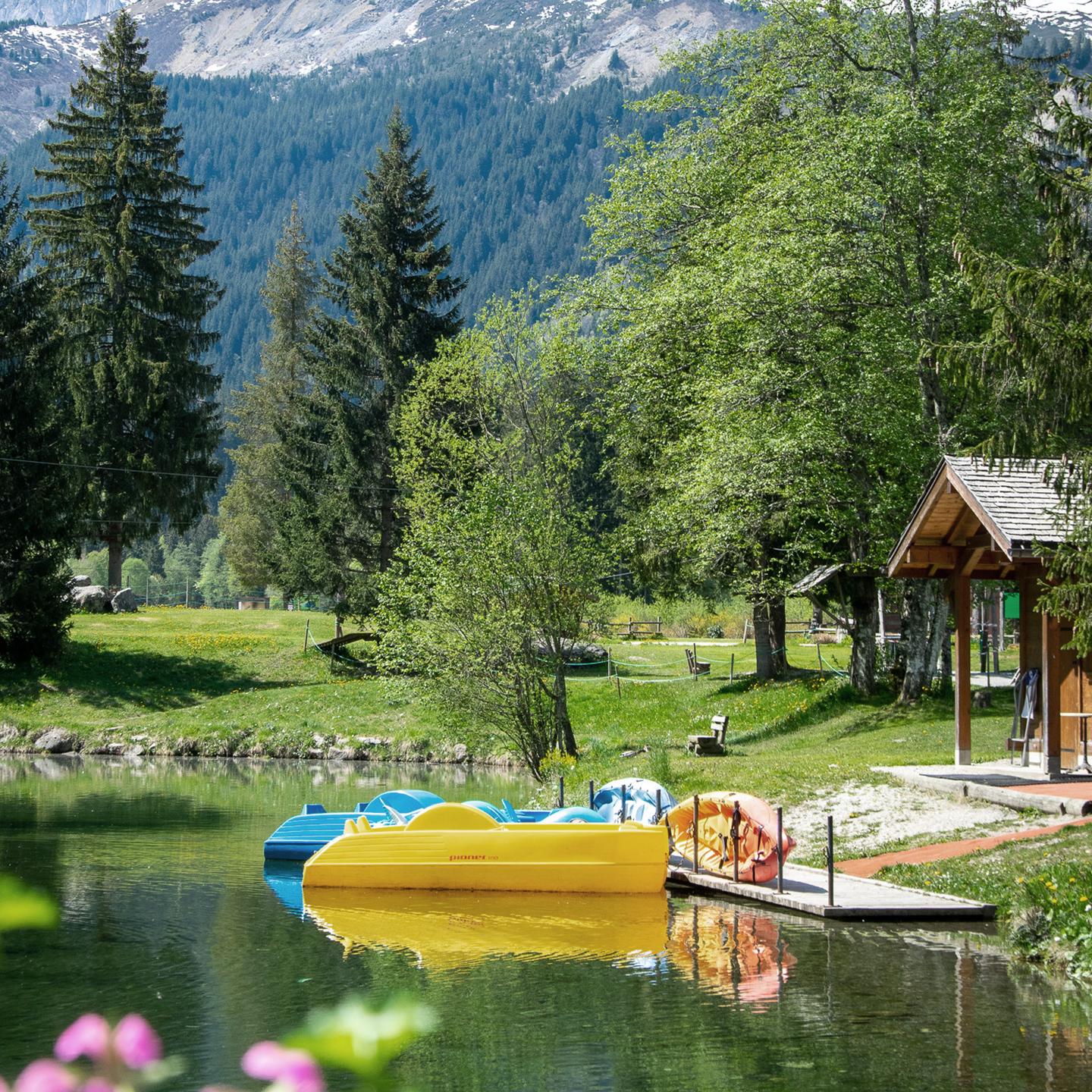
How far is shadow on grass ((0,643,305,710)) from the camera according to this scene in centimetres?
4134

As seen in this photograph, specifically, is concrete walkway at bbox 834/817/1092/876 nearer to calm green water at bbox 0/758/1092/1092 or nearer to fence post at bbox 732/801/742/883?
fence post at bbox 732/801/742/883

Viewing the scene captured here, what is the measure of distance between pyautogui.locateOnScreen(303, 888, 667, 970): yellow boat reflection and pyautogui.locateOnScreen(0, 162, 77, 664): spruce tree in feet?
85.9

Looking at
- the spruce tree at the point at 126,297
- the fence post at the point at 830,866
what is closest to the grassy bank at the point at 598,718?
the fence post at the point at 830,866

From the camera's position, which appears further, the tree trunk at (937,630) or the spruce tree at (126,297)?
the spruce tree at (126,297)

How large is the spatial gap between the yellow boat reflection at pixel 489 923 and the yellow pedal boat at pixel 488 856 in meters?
0.16

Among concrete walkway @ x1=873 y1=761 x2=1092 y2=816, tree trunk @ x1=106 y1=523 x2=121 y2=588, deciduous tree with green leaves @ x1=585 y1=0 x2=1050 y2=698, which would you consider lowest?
concrete walkway @ x1=873 y1=761 x2=1092 y2=816

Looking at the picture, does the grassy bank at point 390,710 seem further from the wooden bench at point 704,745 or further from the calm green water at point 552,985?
the calm green water at point 552,985

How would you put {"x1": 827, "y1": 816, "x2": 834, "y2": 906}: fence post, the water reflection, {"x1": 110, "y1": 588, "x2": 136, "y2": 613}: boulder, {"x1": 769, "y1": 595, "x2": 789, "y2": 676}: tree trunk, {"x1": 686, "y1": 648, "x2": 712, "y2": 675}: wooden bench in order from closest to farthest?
the water reflection, {"x1": 827, "y1": 816, "x2": 834, "y2": 906}: fence post, {"x1": 769, "y1": 595, "x2": 789, "y2": 676}: tree trunk, {"x1": 686, "y1": 648, "x2": 712, "y2": 675}: wooden bench, {"x1": 110, "y1": 588, "x2": 136, "y2": 613}: boulder

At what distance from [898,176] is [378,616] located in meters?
14.2

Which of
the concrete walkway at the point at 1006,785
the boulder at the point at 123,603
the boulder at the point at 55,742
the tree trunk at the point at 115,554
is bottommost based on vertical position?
the boulder at the point at 55,742

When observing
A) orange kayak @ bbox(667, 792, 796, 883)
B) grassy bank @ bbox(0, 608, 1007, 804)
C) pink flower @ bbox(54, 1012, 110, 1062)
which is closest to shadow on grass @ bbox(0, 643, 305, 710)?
grassy bank @ bbox(0, 608, 1007, 804)

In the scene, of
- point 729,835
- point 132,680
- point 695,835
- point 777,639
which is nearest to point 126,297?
point 132,680

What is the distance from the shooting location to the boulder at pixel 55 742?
1489 inches

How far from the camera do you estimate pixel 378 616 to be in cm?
2898
